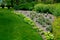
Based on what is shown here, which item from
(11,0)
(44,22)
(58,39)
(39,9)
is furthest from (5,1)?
(58,39)

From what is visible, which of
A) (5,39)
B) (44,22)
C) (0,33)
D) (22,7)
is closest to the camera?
(5,39)

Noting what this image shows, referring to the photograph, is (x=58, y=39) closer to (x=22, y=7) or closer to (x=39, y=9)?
(x=39, y=9)

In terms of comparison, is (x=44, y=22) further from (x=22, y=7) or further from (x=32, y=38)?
(x=22, y=7)

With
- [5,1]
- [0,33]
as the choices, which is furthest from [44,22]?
[5,1]

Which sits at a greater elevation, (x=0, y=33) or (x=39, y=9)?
(x=0, y=33)

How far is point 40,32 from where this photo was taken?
40.3 feet

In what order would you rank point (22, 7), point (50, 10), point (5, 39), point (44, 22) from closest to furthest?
point (5, 39), point (44, 22), point (50, 10), point (22, 7)

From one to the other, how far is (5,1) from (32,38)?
34.0 metres

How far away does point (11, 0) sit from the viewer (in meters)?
39.5

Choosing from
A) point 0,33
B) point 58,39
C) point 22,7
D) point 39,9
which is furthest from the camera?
point 22,7

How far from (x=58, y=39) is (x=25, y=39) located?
259cm

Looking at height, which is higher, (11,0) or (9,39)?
(9,39)

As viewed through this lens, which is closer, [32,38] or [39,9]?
[32,38]

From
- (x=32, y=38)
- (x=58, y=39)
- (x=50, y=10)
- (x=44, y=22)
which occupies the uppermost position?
(x=58, y=39)
